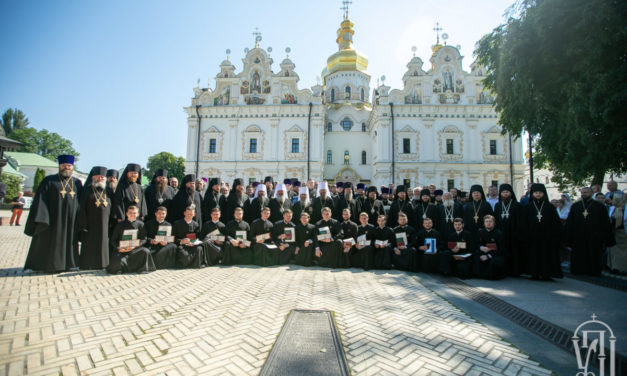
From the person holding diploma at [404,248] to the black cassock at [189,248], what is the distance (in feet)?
16.4

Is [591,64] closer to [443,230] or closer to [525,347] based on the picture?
[443,230]

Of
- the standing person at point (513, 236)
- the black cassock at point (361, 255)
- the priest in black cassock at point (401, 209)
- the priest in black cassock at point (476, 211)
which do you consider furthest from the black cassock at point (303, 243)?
the standing person at point (513, 236)

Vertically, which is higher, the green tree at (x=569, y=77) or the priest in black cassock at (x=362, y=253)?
the green tree at (x=569, y=77)

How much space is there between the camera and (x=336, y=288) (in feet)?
19.1

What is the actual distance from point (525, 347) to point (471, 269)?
4057 millimetres

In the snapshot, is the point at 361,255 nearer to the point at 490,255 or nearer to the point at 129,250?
the point at 490,255

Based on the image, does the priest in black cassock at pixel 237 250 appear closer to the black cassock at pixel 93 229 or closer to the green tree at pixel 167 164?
the black cassock at pixel 93 229

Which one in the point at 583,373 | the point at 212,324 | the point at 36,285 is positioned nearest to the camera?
the point at 583,373

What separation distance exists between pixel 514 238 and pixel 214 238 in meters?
7.68

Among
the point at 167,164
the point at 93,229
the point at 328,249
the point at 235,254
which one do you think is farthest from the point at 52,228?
the point at 167,164

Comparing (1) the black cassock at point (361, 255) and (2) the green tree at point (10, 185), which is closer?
(1) the black cassock at point (361, 255)

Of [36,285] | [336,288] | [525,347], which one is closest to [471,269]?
[336,288]

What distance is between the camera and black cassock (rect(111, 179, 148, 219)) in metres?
7.37

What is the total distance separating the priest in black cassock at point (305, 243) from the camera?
8336 millimetres
